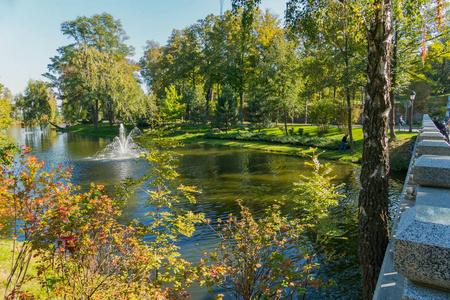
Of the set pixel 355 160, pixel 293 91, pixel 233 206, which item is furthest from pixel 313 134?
pixel 233 206

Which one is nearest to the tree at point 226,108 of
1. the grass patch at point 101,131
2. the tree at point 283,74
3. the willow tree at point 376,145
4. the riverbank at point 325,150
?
the riverbank at point 325,150

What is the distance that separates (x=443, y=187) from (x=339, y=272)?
10.1 ft

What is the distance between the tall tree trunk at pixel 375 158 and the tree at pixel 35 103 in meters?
64.5

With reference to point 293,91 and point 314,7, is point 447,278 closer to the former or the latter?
point 314,7

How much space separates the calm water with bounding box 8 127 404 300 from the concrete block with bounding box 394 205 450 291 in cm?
302

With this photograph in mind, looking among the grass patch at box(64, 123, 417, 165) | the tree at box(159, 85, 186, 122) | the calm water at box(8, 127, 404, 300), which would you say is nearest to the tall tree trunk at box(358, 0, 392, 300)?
the calm water at box(8, 127, 404, 300)

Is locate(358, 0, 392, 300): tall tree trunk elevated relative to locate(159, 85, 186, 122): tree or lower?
lower

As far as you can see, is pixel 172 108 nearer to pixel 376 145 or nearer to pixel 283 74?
pixel 283 74

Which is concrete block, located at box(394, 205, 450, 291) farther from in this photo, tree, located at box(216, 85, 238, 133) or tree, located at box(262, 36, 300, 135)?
tree, located at box(216, 85, 238, 133)

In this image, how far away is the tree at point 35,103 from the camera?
55.9 metres

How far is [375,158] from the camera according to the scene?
15.2 ft

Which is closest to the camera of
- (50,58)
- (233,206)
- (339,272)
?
(339,272)

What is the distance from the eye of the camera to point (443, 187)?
5363 mm

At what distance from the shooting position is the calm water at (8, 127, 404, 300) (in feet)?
22.8
